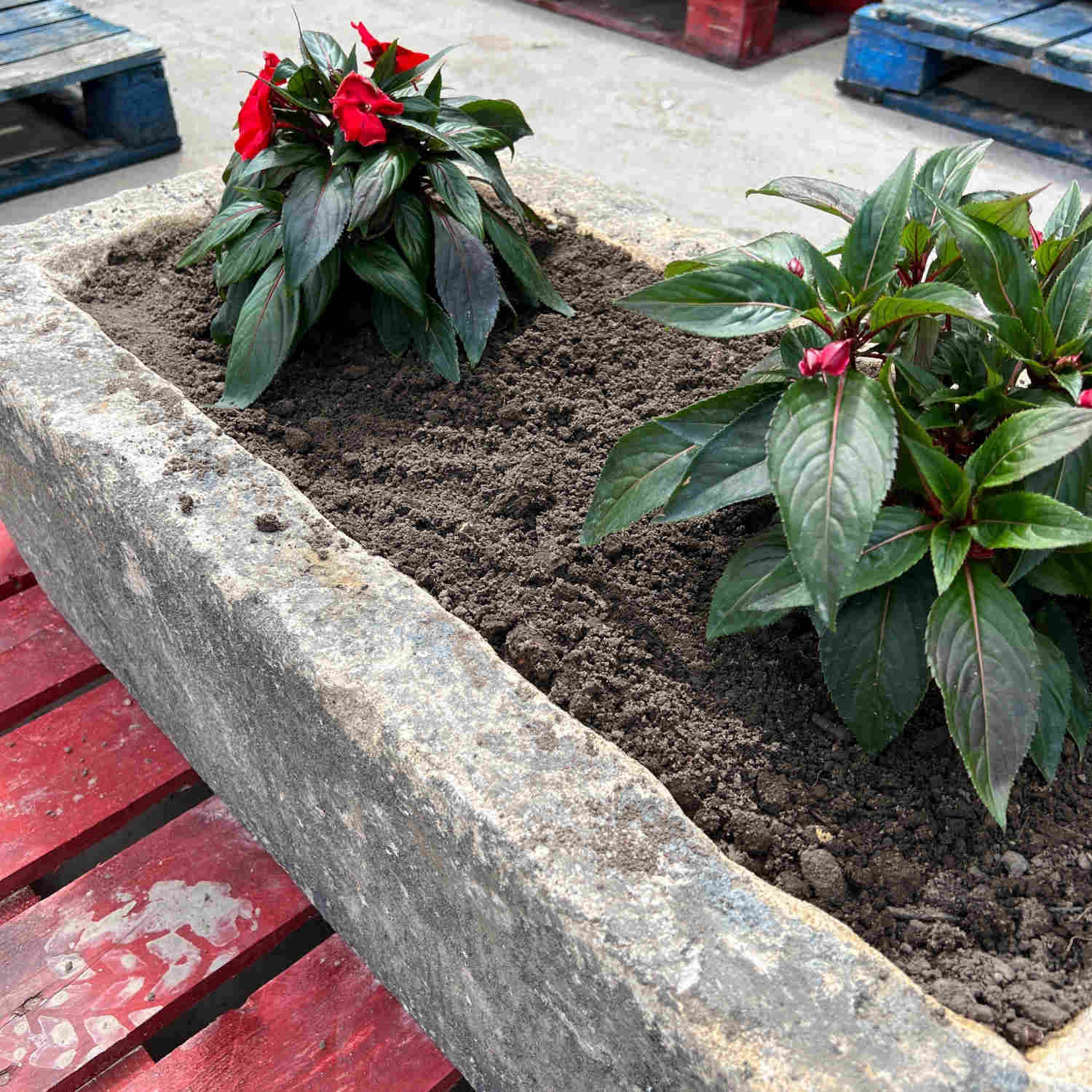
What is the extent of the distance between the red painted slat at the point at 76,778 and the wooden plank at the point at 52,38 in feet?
9.45

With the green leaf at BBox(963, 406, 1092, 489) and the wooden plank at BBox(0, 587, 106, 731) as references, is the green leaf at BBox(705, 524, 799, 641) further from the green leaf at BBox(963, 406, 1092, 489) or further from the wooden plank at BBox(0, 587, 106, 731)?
the wooden plank at BBox(0, 587, 106, 731)

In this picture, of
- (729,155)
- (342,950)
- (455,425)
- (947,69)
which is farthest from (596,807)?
(947,69)

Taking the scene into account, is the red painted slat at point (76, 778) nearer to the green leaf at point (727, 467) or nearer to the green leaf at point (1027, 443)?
the green leaf at point (727, 467)

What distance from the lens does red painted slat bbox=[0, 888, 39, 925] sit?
1.66 m

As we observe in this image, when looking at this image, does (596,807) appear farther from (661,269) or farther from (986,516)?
(661,269)

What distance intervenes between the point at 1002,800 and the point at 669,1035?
0.37 m

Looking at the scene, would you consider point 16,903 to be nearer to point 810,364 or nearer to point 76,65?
point 810,364

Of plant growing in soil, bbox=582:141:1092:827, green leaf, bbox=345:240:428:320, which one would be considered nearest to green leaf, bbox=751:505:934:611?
plant growing in soil, bbox=582:141:1092:827

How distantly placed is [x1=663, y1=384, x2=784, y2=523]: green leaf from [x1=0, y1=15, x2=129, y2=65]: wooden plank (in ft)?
11.7

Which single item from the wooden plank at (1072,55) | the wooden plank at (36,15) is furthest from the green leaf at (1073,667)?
the wooden plank at (36,15)

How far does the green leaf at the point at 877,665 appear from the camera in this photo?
3.87ft

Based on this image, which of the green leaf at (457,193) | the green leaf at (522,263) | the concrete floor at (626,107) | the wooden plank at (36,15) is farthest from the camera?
the wooden plank at (36,15)

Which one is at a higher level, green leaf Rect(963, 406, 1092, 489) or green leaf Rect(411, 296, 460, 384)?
green leaf Rect(963, 406, 1092, 489)

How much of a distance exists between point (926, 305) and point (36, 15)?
4.13m
